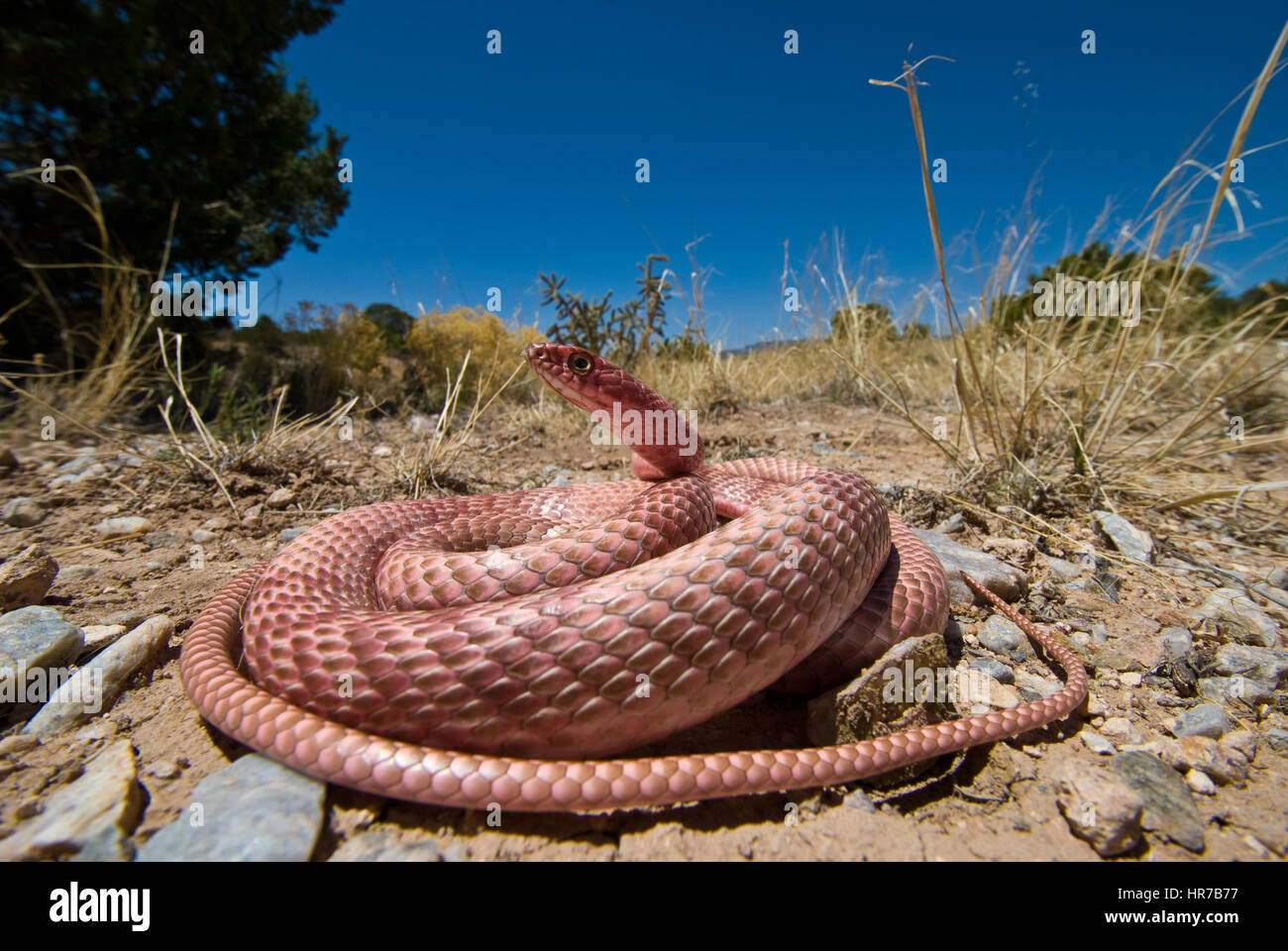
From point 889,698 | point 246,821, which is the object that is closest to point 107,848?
point 246,821

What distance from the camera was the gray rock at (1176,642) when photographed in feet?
8.73

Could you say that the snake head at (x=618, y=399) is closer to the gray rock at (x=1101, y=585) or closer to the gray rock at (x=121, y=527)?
the gray rock at (x=1101, y=585)

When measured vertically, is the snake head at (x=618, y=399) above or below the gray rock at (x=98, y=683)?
above

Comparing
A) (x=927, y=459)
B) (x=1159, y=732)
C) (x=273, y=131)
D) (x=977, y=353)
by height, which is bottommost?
(x=1159, y=732)

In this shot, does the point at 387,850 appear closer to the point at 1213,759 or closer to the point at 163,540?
the point at 1213,759

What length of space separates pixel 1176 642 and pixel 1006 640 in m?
0.77

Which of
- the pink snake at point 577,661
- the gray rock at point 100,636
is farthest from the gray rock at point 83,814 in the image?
the gray rock at point 100,636

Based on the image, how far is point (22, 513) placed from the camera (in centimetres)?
411

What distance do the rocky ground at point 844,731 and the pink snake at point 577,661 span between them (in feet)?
0.47

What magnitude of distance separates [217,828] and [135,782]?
44 centimetres
